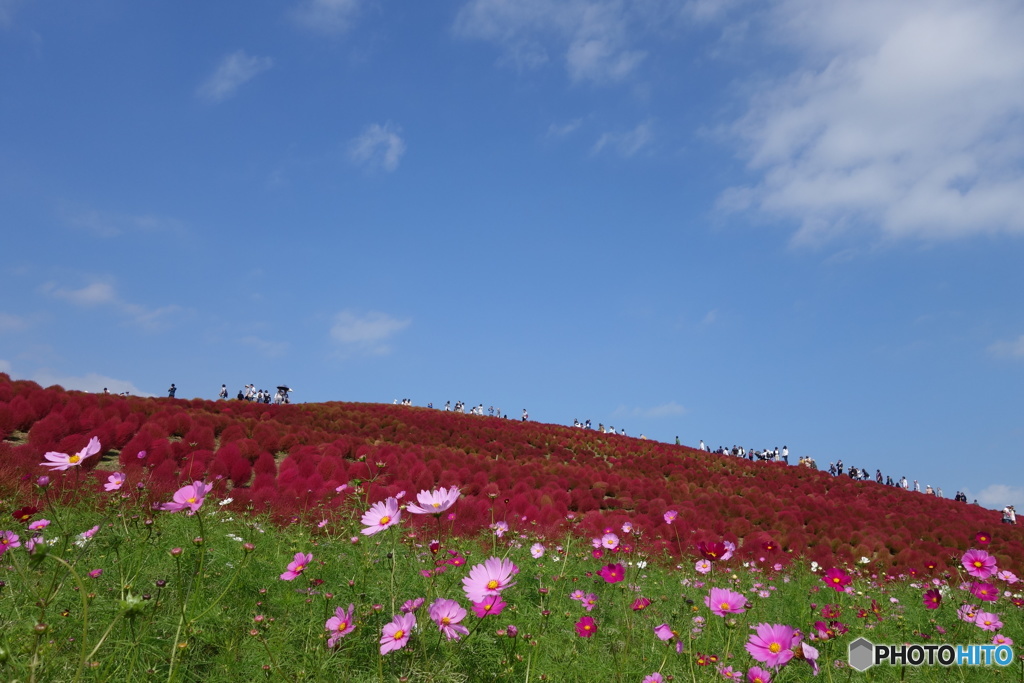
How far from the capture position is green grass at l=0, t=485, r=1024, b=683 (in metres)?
2.20

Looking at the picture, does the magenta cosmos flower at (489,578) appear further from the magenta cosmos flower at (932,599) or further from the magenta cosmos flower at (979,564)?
the magenta cosmos flower at (979,564)

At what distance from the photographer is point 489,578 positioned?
76.7 inches

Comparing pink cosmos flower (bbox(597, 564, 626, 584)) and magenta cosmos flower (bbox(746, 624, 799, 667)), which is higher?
pink cosmos flower (bbox(597, 564, 626, 584))

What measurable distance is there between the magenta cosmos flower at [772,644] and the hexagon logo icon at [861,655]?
2.67ft

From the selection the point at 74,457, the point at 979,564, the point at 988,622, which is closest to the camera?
the point at 74,457

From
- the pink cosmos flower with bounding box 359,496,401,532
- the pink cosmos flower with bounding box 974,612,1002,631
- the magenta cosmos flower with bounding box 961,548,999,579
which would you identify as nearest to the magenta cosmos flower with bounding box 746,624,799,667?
the pink cosmos flower with bounding box 359,496,401,532

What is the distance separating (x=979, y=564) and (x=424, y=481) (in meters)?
5.82

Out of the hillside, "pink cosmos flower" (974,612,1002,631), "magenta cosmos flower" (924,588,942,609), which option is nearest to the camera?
"magenta cosmos flower" (924,588,942,609)

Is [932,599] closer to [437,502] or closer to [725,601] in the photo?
[725,601]

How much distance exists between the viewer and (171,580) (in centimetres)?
354

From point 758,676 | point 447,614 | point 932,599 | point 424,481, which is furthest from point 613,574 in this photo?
point 424,481

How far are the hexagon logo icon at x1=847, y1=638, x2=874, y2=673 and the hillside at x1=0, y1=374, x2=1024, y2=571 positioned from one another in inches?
93.7

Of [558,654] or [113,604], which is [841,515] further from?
[113,604]

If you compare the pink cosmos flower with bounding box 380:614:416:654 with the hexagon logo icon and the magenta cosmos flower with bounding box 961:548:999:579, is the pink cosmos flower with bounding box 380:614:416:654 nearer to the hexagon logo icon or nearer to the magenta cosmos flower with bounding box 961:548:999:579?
the hexagon logo icon
